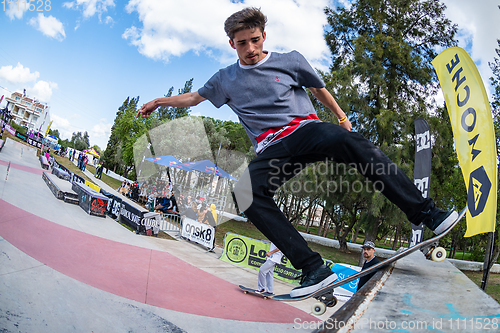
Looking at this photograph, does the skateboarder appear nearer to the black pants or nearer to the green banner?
the green banner

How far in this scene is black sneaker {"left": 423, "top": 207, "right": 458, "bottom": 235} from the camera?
161cm

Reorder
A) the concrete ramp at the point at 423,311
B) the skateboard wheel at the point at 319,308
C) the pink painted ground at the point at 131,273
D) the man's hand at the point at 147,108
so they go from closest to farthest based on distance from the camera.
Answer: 1. the concrete ramp at the point at 423,311
2. the skateboard wheel at the point at 319,308
3. the man's hand at the point at 147,108
4. the pink painted ground at the point at 131,273

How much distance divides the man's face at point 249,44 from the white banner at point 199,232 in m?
9.93

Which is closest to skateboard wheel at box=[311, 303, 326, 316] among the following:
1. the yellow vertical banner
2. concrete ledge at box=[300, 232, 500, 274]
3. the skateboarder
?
the yellow vertical banner

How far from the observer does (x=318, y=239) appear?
22844 millimetres

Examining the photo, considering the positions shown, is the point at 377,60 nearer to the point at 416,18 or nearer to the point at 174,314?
the point at 416,18

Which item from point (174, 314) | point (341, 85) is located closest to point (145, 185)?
point (341, 85)

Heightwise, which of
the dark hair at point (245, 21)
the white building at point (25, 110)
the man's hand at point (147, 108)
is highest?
the white building at point (25, 110)

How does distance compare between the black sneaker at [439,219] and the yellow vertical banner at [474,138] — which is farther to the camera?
the yellow vertical banner at [474,138]

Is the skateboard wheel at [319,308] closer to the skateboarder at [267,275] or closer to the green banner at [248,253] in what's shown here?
the skateboarder at [267,275]

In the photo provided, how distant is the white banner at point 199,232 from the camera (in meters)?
11.2

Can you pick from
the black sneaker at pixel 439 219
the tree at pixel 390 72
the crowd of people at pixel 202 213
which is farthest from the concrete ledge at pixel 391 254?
the black sneaker at pixel 439 219

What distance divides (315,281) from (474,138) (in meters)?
3.55

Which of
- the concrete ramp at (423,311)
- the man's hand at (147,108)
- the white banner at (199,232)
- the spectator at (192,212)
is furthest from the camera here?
the spectator at (192,212)
